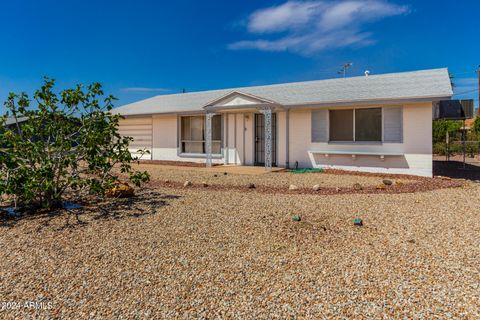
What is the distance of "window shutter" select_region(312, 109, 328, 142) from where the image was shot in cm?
1194

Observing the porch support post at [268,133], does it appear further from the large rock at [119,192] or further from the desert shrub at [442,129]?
the desert shrub at [442,129]

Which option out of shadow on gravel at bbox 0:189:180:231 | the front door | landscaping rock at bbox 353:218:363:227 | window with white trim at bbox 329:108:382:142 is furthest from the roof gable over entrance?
landscaping rock at bbox 353:218:363:227

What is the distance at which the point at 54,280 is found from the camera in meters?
3.19

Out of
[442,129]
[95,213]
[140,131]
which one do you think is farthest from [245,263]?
[442,129]

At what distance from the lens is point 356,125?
38.0ft

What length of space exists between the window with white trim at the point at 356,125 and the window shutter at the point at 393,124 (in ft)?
0.76

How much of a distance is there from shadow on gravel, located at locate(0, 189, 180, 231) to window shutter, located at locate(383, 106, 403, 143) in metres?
8.07

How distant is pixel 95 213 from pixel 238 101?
824 cm

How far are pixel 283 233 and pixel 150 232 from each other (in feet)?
6.35

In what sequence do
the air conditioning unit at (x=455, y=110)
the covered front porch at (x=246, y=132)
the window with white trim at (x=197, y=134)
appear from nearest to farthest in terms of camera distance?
the covered front porch at (x=246, y=132) → the air conditioning unit at (x=455, y=110) → the window with white trim at (x=197, y=134)

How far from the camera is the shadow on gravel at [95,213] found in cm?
516

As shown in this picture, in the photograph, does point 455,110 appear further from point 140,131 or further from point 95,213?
point 140,131

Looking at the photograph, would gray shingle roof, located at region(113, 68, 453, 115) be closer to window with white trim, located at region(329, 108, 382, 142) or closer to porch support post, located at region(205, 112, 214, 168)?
Result: window with white trim, located at region(329, 108, 382, 142)

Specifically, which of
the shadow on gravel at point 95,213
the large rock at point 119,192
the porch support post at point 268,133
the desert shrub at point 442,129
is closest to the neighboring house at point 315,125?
the porch support post at point 268,133
